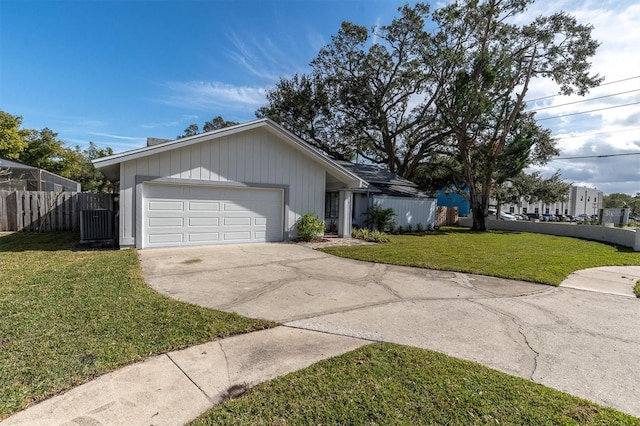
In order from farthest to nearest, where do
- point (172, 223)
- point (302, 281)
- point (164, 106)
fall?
1. point (164, 106)
2. point (172, 223)
3. point (302, 281)

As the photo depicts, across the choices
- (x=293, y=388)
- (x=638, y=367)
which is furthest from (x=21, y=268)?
(x=638, y=367)

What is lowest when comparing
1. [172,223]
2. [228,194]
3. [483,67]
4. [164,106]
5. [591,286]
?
[591,286]

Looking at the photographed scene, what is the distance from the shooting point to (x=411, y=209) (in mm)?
17781

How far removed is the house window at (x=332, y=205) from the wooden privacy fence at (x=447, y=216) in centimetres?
1315

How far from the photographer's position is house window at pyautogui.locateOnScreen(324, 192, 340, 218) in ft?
45.9

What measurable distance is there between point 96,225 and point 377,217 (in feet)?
38.5

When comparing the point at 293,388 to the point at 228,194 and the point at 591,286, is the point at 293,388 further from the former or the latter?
the point at 228,194

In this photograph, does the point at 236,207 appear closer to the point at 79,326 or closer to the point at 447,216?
the point at 79,326

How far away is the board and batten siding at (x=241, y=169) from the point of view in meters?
8.77

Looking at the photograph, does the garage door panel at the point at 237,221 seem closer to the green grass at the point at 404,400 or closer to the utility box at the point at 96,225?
the utility box at the point at 96,225

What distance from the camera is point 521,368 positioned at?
2.96 m

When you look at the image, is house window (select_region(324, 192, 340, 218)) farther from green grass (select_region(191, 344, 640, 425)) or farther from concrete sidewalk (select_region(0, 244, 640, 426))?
green grass (select_region(191, 344, 640, 425))

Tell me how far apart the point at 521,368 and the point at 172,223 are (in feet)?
30.7

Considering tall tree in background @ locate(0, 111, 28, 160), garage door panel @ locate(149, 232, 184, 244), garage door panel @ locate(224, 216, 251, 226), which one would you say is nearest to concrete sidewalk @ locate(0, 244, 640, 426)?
garage door panel @ locate(149, 232, 184, 244)
